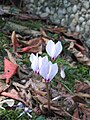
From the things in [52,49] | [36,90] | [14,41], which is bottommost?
[36,90]

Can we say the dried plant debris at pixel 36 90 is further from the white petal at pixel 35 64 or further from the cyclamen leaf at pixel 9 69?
the white petal at pixel 35 64

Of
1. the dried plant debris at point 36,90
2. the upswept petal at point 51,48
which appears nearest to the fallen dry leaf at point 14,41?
the dried plant debris at point 36,90

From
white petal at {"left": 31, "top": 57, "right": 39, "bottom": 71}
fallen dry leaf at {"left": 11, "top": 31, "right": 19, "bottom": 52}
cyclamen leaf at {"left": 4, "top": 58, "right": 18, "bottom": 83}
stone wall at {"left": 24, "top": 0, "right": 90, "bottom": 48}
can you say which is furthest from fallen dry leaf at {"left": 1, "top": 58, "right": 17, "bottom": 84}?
stone wall at {"left": 24, "top": 0, "right": 90, "bottom": 48}

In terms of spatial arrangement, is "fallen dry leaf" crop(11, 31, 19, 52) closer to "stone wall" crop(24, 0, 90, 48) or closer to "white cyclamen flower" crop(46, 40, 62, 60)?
"stone wall" crop(24, 0, 90, 48)

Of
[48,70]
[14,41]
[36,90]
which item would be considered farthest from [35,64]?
[14,41]

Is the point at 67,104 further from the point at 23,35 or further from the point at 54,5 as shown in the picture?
the point at 54,5

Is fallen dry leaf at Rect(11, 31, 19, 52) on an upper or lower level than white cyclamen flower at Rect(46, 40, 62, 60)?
lower

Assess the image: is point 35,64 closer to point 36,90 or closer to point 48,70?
point 48,70

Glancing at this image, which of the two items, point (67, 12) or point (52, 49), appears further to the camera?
point (67, 12)
